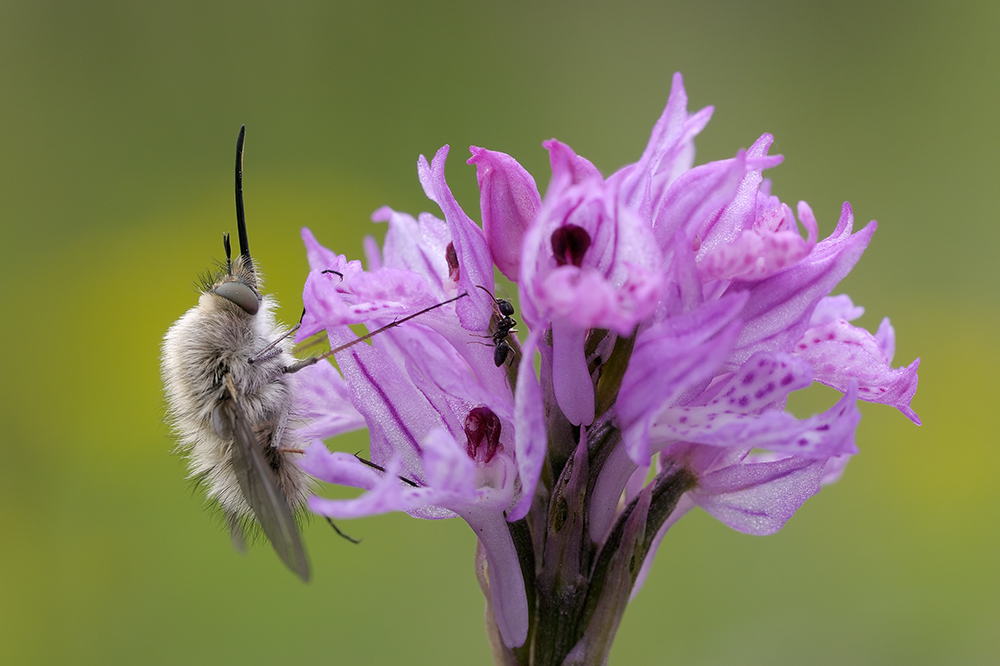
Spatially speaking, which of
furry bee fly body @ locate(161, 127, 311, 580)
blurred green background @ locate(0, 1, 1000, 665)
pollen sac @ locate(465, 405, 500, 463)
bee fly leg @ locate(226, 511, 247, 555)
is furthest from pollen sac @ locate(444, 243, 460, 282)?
blurred green background @ locate(0, 1, 1000, 665)

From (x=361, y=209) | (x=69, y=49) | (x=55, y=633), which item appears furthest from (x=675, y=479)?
(x=69, y=49)

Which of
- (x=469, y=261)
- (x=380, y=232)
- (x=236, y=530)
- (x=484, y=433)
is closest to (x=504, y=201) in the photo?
(x=469, y=261)

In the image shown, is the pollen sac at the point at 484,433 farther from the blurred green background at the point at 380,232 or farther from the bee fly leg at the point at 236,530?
the blurred green background at the point at 380,232

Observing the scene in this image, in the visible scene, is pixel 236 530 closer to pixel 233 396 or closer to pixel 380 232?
pixel 233 396

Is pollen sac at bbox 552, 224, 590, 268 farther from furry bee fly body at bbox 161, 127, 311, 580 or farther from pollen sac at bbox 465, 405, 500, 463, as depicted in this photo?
furry bee fly body at bbox 161, 127, 311, 580

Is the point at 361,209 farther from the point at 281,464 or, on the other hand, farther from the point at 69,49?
the point at 281,464
